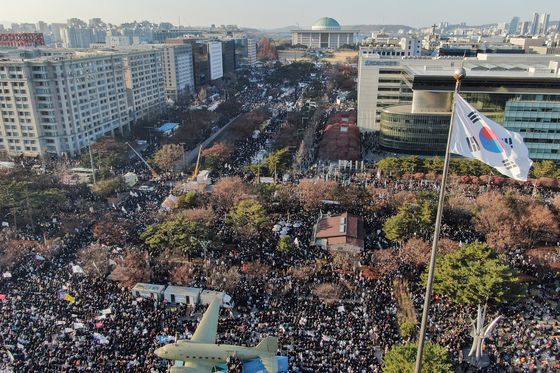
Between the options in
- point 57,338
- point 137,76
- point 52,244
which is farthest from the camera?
point 137,76

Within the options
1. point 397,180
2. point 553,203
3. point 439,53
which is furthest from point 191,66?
point 553,203

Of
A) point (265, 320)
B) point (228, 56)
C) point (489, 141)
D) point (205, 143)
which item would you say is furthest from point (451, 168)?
point (228, 56)

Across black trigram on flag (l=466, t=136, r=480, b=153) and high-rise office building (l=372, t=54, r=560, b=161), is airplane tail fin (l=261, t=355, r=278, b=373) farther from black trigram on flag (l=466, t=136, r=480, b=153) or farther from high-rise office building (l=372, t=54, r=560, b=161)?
high-rise office building (l=372, t=54, r=560, b=161)

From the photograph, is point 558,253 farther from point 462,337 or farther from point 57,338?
point 57,338

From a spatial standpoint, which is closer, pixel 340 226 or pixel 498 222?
pixel 498 222

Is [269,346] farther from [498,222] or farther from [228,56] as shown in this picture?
[228,56]

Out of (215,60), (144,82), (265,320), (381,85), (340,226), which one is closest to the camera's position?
(265,320)
